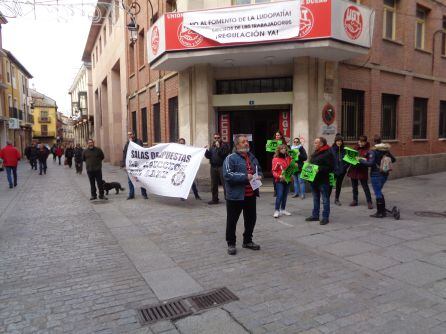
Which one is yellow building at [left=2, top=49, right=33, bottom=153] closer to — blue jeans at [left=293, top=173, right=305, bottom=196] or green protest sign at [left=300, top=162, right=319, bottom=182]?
blue jeans at [left=293, top=173, right=305, bottom=196]

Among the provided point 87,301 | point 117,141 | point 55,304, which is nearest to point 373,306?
point 87,301

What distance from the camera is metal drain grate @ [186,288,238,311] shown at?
13.0 feet

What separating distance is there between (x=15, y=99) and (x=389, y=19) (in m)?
40.2

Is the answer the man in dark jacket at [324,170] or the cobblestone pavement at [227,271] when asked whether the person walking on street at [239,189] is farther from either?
the man in dark jacket at [324,170]

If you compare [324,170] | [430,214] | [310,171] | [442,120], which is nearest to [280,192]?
[310,171]

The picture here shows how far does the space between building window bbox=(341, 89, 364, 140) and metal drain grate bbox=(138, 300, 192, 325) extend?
1039 centimetres

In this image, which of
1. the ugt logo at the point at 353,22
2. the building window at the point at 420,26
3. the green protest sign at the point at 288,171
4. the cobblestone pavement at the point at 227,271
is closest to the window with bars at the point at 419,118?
the building window at the point at 420,26

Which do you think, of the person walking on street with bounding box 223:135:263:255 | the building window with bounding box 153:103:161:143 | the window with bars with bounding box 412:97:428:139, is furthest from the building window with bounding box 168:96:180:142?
the window with bars with bounding box 412:97:428:139

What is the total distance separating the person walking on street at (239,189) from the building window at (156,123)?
11.5 meters

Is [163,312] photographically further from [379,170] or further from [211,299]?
[379,170]

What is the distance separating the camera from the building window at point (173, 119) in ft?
47.5

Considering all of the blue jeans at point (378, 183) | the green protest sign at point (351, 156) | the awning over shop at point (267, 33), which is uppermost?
the awning over shop at point (267, 33)

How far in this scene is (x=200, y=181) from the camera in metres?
12.3

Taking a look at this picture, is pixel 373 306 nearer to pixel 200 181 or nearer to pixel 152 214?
pixel 152 214
